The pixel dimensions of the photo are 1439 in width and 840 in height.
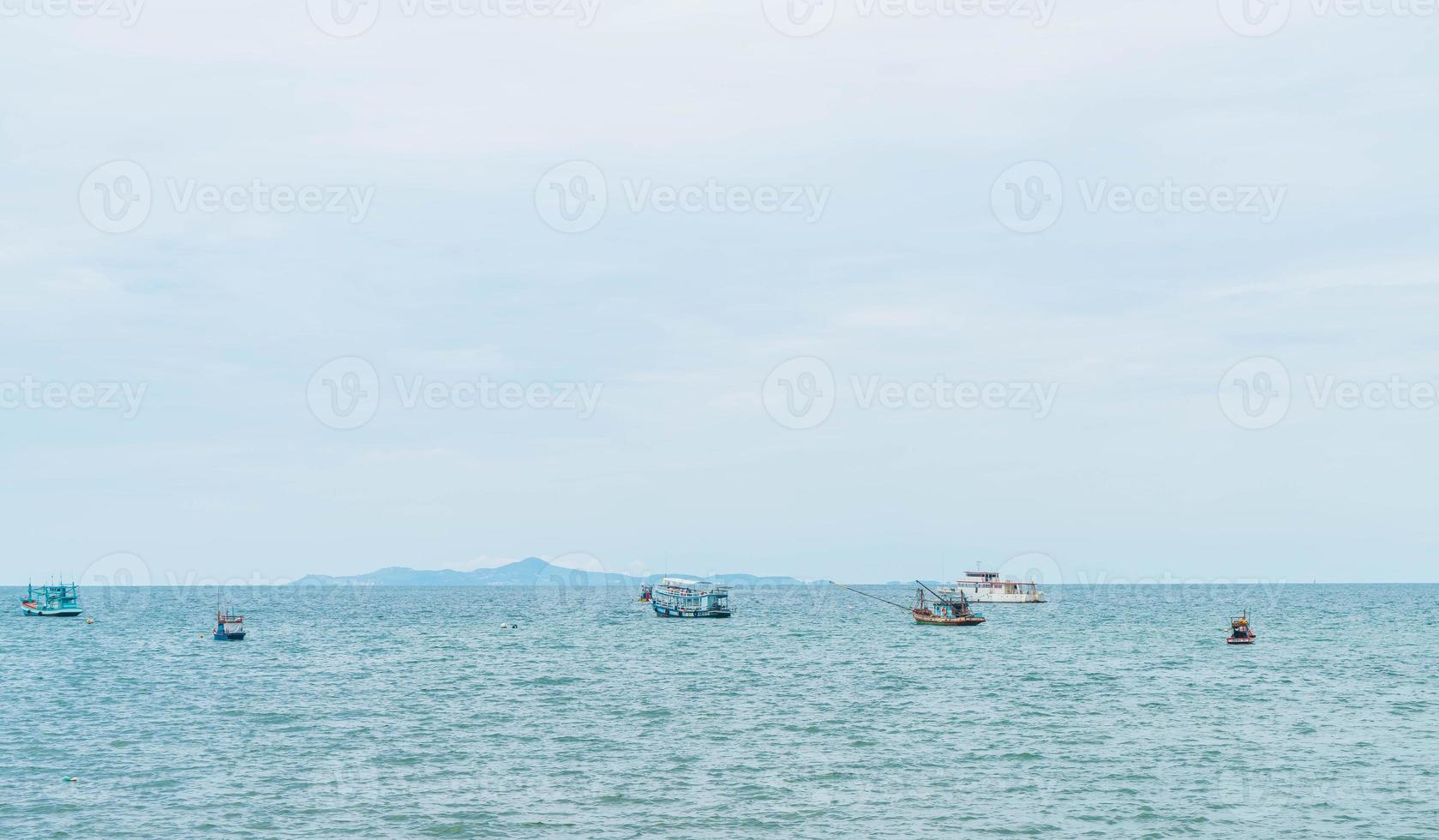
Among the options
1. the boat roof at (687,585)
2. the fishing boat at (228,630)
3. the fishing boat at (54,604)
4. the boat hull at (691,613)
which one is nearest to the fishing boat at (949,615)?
the boat hull at (691,613)

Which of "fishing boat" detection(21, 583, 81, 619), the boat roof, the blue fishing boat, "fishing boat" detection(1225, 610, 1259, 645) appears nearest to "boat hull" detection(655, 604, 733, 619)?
the blue fishing boat

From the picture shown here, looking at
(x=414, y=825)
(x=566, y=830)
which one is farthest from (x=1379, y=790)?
(x=414, y=825)

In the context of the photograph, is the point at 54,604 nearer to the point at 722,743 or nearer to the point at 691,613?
the point at 691,613

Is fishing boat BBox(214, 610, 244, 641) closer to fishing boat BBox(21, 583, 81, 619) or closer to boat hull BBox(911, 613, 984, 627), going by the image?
fishing boat BBox(21, 583, 81, 619)

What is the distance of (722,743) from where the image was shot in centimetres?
5144

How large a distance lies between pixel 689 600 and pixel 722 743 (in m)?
98.8

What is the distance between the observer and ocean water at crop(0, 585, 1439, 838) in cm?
3838

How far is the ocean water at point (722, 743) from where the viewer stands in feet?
126

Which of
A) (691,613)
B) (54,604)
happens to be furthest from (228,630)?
(54,604)

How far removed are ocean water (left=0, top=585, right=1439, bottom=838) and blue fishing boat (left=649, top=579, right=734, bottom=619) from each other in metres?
46.5

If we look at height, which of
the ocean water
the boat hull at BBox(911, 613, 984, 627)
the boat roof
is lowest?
the ocean water

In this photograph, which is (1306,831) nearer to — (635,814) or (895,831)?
(895,831)

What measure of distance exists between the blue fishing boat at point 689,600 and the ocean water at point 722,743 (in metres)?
46.5

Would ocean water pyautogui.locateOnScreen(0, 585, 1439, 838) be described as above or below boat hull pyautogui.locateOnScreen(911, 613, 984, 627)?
below
